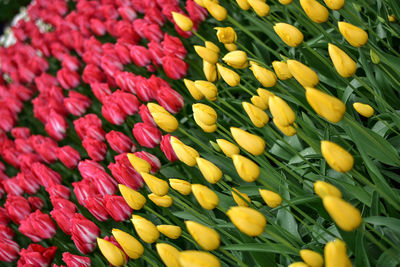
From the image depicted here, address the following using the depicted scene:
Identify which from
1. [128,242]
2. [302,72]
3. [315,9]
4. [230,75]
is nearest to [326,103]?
[302,72]

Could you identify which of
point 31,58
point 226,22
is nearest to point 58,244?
point 226,22

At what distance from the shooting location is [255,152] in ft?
4.02

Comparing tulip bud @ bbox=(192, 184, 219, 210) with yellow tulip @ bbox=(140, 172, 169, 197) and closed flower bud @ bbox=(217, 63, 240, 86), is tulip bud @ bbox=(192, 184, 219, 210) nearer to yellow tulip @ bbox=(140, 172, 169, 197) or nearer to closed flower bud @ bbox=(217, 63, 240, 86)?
yellow tulip @ bbox=(140, 172, 169, 197)

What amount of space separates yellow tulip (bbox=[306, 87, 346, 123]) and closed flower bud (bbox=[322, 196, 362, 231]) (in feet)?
0.73

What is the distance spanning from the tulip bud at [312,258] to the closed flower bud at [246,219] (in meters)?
0.10

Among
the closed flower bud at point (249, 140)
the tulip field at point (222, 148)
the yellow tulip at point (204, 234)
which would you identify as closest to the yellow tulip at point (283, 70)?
the tulip field at point (222, 148)

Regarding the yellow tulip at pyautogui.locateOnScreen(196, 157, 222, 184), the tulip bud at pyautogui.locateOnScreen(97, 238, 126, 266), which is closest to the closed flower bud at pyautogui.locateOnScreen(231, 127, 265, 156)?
the yellow tulip at pyautogui.locateOnScreen(196, 157, 222, 184)

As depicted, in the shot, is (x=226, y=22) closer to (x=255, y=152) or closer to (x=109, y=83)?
(x=109, y=83)

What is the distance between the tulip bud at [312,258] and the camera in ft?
3.30

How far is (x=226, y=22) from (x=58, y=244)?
4.31 feet

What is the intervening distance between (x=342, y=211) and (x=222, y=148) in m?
0.50

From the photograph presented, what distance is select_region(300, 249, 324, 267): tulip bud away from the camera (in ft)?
3.30

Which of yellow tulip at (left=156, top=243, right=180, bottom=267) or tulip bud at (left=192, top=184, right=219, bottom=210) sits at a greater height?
tulip bud at (left=192, top=184, right=219, bottom=210)

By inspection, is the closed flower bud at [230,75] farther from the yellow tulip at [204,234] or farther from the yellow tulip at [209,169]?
the yellow tulip at [204,234]
